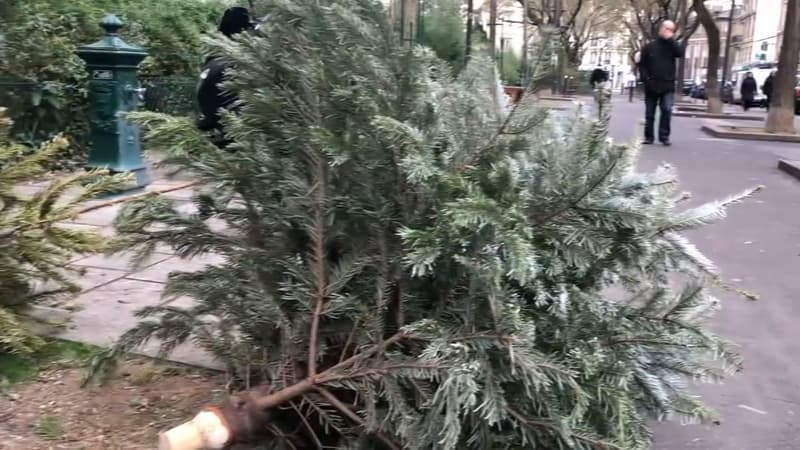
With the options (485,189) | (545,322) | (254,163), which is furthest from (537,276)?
(254,163)

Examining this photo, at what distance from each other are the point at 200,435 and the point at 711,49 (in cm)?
2709

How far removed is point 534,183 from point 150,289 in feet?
9.98

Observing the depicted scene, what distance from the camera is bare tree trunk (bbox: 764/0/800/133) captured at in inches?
648

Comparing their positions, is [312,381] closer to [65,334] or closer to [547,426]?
[547,426]

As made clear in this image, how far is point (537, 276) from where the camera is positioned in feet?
8.76

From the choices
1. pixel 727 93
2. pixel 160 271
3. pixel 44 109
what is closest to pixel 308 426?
pixel 160 271

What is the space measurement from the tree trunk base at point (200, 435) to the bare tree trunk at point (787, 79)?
16727mm

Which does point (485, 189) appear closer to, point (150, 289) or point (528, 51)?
point (528, 51)

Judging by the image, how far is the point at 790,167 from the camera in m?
11.8

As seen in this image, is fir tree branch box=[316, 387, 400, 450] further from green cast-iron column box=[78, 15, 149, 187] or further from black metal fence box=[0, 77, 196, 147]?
black metal fence box=[0, 77, 196, 147]

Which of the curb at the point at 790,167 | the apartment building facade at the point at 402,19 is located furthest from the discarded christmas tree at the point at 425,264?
the curb at the point at 790,167

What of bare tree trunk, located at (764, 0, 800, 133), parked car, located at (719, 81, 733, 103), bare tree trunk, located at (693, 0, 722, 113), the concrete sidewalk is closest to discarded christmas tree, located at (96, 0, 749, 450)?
the concrete sidewalk

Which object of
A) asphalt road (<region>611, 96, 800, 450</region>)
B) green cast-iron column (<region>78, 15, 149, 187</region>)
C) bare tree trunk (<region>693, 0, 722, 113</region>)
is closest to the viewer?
asphalt road (<region>611, 96, 800, 450</region>)

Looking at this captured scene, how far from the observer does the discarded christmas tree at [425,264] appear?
2.47 m
